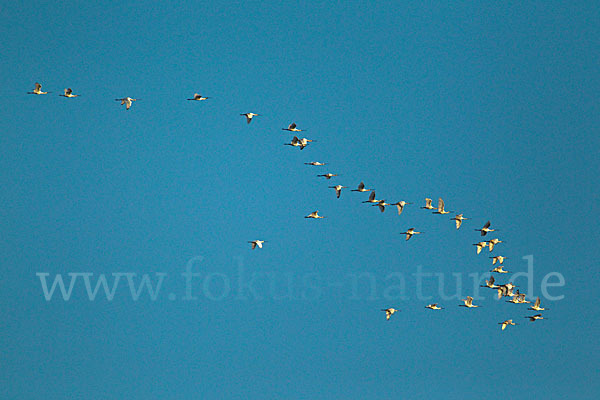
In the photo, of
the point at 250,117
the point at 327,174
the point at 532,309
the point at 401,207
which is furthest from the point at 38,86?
the point at 532,309

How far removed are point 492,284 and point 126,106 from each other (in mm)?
30457

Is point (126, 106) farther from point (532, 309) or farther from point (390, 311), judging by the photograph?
point (532, 309)

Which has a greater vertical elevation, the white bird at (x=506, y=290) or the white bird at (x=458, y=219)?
the white bird at (x=458, y=219)

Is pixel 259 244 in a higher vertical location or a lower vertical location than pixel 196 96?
lower

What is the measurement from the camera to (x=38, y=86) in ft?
276

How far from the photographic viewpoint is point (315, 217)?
9038cm

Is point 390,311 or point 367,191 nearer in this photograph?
point 367,191

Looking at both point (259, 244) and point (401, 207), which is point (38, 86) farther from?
point (401, 207)

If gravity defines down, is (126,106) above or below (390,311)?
above

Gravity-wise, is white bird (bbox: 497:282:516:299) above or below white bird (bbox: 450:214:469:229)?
below

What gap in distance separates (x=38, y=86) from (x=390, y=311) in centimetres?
3242

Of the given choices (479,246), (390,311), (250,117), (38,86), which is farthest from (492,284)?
(38,86)

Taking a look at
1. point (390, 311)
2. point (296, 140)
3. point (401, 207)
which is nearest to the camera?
point (296, 140)

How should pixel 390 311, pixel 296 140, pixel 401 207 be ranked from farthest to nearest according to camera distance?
pixel 390 311 < pixel 401 207 < pixel 296 140
